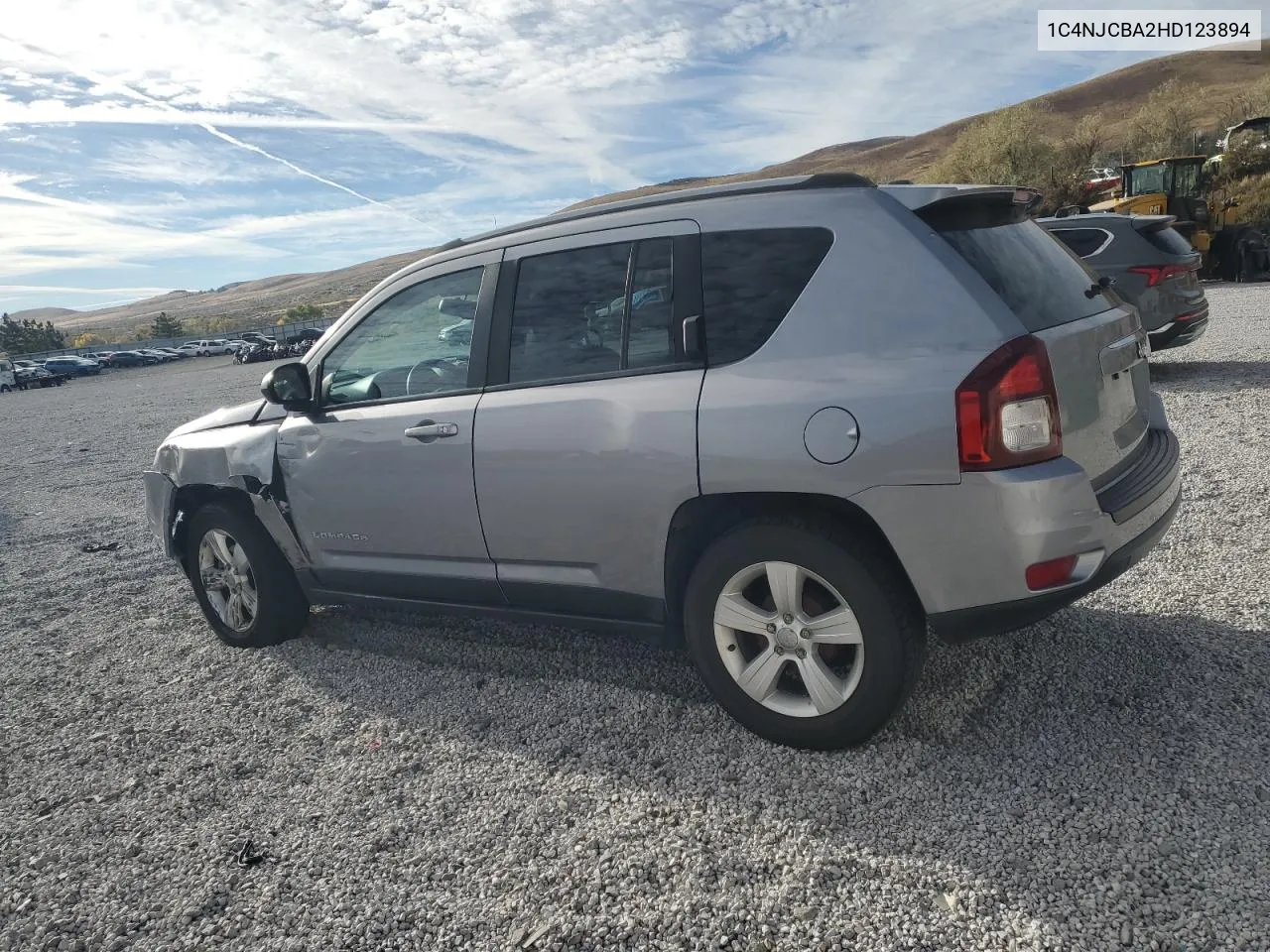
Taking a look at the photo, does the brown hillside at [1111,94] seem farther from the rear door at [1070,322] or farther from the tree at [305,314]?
the rear door at [1070,322]

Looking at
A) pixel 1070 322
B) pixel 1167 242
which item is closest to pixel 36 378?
pixel 1167 242

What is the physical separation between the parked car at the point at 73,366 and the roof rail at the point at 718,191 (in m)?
57.8

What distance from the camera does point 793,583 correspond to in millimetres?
2816

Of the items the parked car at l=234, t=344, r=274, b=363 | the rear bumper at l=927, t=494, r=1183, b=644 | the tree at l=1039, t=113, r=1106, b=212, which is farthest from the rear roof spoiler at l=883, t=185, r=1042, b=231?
the parked car at l=234, t=344, r=274, b=363

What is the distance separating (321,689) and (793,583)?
7.66ft

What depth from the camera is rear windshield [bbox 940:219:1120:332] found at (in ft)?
8.82

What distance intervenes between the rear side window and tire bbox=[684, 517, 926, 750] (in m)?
7.57

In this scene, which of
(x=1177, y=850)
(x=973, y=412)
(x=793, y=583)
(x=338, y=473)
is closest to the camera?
(x=1177, y=850)

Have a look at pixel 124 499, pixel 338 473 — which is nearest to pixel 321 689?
pixel 338 473

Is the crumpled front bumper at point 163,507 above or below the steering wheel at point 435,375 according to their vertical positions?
below

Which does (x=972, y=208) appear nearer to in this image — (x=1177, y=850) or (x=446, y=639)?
(x=1177, y=850)

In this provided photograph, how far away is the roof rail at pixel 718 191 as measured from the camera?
294 centimetres

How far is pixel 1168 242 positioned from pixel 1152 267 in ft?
1.33

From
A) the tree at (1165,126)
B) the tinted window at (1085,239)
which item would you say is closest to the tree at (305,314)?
the tree at (1165,126)
